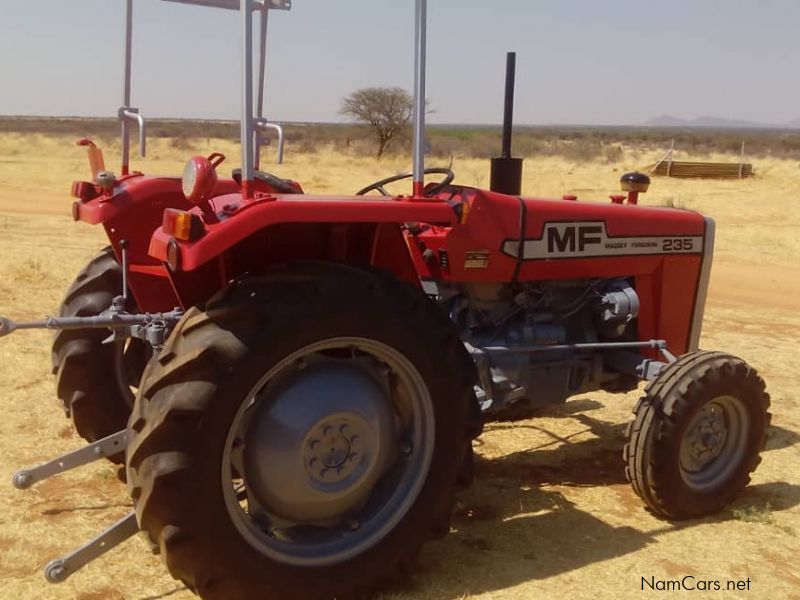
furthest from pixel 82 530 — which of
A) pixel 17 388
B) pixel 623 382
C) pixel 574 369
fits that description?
pixel 623 382

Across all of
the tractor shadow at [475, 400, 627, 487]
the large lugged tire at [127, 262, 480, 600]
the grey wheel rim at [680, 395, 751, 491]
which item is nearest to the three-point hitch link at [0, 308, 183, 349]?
the large lugged tire at [127, 262, 480, 600]

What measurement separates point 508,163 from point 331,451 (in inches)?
68.1

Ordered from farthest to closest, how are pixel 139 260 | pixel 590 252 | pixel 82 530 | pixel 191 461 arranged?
pixel 590 252 → pixel 139 260 → pixel 82 530 → pixel 191 461

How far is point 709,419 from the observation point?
3.94m

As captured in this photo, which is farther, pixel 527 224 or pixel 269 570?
pixel 527 224

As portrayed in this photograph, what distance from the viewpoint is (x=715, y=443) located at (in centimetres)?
397

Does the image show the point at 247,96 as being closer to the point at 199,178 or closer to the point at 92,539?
the point at 199,178

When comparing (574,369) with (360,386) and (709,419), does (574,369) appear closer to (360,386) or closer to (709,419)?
(709,419)

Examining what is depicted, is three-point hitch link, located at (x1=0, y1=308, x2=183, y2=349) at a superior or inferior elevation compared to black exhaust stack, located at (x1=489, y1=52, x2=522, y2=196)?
inferior

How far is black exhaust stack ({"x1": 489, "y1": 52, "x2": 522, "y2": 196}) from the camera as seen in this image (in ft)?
13.1

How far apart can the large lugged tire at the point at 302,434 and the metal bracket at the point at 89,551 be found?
31 centimetres

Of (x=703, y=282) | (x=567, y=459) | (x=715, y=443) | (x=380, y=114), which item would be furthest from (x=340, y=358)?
(x=380, y=114)

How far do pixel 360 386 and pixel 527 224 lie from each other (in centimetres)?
120

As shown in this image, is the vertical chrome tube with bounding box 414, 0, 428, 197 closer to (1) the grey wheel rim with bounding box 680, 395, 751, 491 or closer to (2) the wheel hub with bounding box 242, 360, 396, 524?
(2) the wheel hub with bounding box 242, 360, 396, 524
